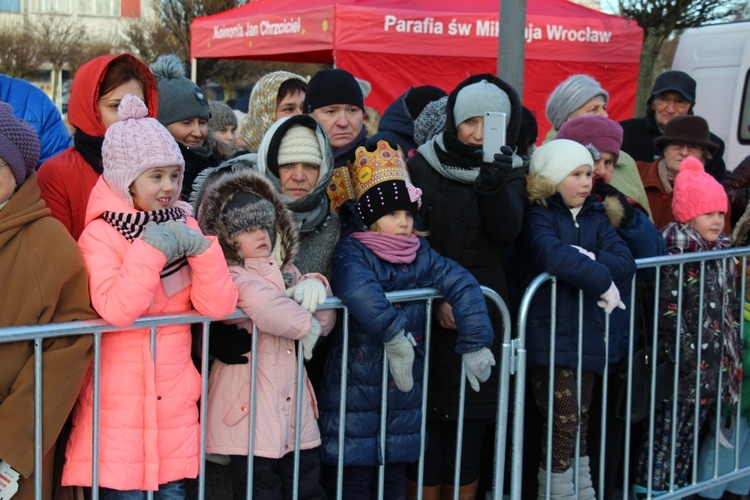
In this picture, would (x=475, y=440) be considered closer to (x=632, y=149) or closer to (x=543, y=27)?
(x=632, y=149)

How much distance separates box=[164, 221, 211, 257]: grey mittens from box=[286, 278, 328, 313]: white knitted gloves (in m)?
0.43

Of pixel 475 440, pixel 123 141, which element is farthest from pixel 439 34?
pixel 123 141

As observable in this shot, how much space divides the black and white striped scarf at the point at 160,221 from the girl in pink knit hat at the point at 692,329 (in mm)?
2568

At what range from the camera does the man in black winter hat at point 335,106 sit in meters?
4.35

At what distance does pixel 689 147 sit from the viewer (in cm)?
523

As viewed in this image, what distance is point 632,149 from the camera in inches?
259

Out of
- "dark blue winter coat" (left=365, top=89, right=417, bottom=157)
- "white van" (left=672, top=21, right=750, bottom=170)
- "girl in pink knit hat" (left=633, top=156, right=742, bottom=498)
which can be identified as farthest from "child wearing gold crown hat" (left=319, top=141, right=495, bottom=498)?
"white van" (left=672, top=21, right=750, bottom=170)

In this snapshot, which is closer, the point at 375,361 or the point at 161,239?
the point at 161,239

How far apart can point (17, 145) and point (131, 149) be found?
356 millimetres

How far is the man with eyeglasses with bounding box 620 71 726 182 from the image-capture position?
20.0 ft

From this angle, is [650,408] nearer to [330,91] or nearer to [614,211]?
[614,211]

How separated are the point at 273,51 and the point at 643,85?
8.66 meters

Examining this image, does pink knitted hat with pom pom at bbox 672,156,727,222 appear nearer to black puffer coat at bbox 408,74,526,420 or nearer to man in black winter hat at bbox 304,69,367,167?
black puffer coat at bbox 408,74,526,420

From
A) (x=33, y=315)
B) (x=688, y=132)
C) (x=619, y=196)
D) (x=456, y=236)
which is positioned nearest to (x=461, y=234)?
(x=456, y=236)
